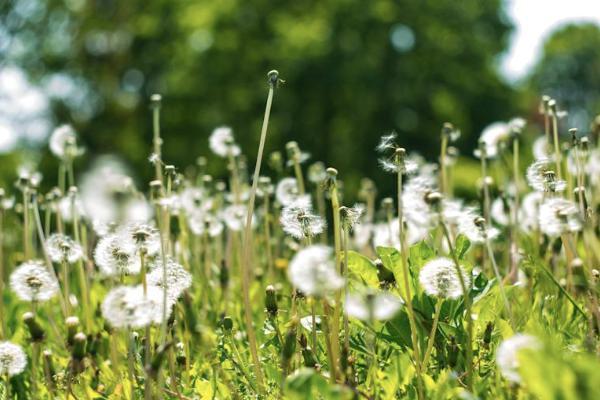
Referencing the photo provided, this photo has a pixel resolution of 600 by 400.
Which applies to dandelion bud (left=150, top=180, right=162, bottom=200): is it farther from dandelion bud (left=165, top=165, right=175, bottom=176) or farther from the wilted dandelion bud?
the wilted dandelion bud

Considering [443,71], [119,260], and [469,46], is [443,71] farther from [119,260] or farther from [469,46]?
[119,260]

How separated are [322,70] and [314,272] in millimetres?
19307

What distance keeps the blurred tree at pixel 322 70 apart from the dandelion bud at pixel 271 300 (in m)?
16.8

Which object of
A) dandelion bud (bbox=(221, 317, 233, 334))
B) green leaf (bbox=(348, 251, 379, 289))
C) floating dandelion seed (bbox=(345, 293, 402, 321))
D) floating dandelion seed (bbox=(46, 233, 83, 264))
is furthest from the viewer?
floating dandelion seed (bbox=(46, 233, 83, 264))

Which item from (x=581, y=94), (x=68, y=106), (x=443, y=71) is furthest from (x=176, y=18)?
(x=581, y=94)

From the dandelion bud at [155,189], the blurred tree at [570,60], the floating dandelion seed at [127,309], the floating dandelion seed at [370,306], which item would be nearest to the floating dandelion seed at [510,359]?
the floating dandelion seed at [370,306]

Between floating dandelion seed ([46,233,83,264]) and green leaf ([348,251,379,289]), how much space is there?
2.72ft

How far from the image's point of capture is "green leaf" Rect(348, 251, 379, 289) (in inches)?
80.4

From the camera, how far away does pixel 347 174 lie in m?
19.5

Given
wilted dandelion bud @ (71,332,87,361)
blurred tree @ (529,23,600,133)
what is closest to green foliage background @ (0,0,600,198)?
wilted dandelion bud @ (71,332,87,361)

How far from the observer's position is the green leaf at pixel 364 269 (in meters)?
2.04

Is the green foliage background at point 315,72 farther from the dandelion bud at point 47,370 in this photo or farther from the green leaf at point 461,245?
the dandelion bud at point 47,370

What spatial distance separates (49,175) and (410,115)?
11.1 metres

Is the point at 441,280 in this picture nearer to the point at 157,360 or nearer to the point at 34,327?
the point at 157,360
